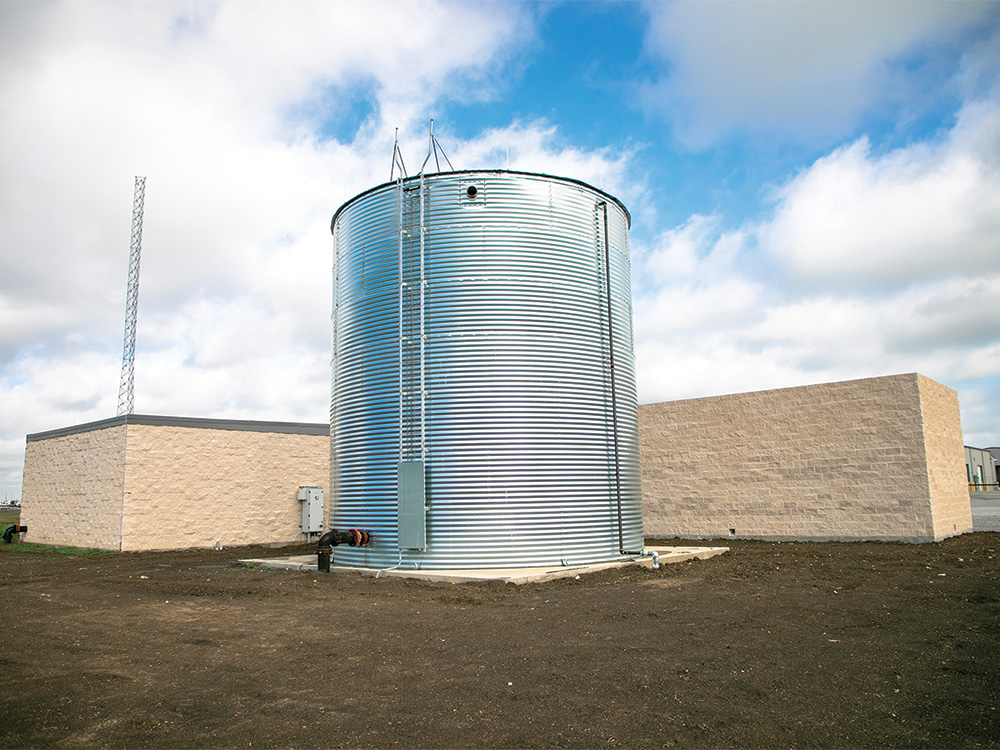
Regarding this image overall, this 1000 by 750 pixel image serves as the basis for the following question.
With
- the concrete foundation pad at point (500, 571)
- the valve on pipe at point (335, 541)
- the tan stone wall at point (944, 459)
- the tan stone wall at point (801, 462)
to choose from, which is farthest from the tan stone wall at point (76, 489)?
the tan stone wall at point (944, 459)

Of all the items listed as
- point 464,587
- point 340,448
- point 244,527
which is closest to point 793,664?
point 464,587

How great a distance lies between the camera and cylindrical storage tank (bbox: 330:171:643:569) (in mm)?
11969

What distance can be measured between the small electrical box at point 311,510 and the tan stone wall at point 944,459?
17.3 meters

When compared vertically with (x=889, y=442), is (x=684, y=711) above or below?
below

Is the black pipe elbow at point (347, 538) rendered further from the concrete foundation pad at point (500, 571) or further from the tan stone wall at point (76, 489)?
the tan stone wall at point (76, 489)

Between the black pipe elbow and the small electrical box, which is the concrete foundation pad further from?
the small electrical box

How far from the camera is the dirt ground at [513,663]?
15.9 feet

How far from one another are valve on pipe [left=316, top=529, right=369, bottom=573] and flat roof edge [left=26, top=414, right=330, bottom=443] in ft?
34.1

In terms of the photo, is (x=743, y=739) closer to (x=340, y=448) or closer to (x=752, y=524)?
(x=340, y=448)

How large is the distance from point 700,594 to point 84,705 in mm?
7764

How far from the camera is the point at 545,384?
12.5m

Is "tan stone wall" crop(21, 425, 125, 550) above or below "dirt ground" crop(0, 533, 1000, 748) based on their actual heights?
above

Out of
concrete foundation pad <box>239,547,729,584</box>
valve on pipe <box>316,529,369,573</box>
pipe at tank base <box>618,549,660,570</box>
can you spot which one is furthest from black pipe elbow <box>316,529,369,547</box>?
pipe at tank base <box>618,549,660,570</box>

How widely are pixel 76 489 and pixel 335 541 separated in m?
14.6
